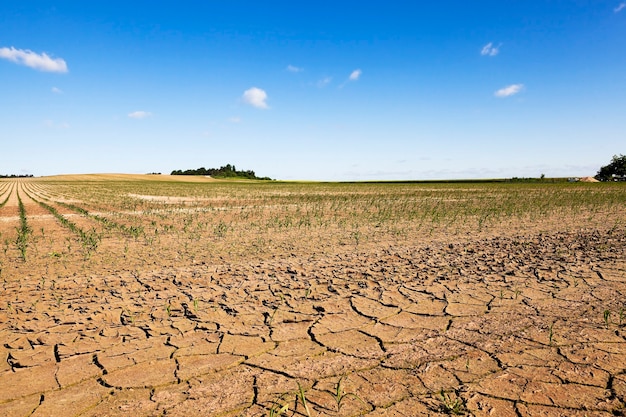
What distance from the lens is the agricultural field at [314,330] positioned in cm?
251

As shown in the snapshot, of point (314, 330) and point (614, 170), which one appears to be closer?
point (314, 330)

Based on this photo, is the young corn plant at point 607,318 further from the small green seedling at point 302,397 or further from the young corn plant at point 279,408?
the young corn plant at point 279,408

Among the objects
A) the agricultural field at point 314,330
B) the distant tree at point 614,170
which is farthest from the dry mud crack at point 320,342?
the distant tree at point 614,170

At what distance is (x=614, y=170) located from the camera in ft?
284

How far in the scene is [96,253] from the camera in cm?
711

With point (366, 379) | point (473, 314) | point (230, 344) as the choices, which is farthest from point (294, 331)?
point (473, 314)

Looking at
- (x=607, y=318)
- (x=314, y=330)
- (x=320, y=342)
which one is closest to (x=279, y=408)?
(x=320, y=342)

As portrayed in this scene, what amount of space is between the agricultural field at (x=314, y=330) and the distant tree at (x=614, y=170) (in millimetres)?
99337

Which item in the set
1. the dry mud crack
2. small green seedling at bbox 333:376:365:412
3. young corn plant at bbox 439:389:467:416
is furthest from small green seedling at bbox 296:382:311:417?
young corn plant at bbox 439:389:467:416

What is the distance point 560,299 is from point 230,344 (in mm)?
3755

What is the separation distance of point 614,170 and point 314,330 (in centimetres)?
10839

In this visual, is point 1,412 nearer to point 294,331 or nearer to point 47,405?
point 47,405

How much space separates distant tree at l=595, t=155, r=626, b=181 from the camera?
84250 mm

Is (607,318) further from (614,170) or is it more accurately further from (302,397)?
(614,170)
